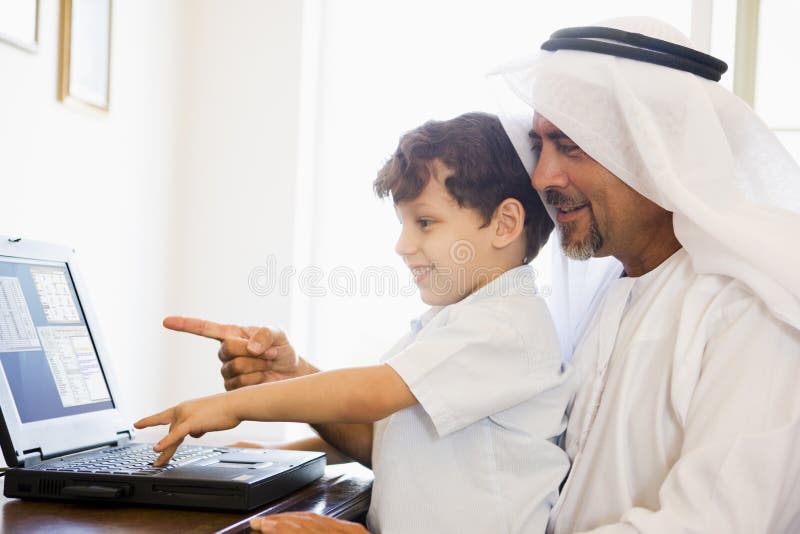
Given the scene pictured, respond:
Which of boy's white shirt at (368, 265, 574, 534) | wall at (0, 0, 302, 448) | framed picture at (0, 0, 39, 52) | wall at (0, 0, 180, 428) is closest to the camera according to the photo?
boy's white shirt at (368, 265, 574, 534)

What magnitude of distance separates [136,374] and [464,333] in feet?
6.21

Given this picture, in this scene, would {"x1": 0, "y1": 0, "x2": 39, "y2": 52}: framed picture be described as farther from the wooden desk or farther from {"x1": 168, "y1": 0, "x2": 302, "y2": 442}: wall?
the wooden desk

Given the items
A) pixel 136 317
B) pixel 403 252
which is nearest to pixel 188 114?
pixel 136 317

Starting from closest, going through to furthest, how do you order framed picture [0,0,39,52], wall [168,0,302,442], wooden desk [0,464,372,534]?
1. wooden desk [0,464,372,534]
2. framed picture [0,0,39,52]
3. wall [168,0,302,442]

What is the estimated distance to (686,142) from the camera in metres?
1.25

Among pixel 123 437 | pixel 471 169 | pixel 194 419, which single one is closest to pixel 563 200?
pixel 471 169

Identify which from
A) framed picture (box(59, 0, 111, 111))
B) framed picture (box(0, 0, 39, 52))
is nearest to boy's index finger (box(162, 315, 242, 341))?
framed picture (box(0, 0, 39, 52))

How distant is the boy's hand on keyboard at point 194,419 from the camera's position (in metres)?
1.01

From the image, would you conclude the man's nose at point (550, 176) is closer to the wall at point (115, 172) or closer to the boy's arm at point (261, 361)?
the boy's arm at point (261, 361)

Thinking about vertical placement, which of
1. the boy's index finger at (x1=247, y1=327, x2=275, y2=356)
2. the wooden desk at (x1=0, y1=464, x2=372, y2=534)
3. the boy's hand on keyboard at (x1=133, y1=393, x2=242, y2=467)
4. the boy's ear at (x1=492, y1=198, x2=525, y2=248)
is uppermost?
the boy's ear at (x1=492, y1=198, x2=525, y2=248)

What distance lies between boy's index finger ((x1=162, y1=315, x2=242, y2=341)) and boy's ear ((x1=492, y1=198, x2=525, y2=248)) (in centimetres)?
48

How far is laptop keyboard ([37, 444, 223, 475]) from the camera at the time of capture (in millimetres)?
1028

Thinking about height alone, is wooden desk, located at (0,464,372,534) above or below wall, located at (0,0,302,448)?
below

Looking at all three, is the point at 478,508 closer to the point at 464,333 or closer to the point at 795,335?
the point at 464,333
